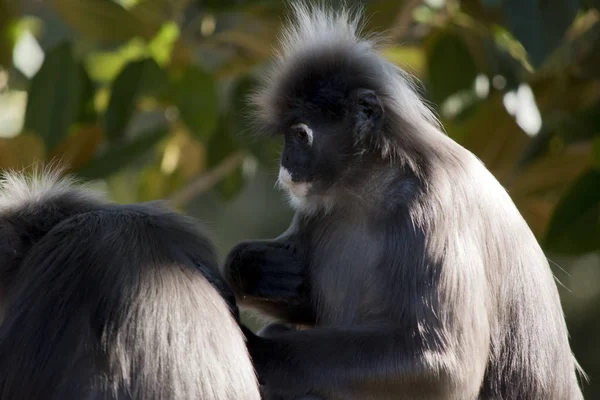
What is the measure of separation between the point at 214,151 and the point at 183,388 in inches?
136

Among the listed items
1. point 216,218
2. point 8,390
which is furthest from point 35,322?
point 216,218

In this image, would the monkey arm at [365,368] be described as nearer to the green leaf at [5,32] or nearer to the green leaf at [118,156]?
the green leaf at [118,156]

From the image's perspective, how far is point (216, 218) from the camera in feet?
35.4

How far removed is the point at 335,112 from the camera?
3.16 metres

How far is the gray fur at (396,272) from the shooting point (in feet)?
8.94

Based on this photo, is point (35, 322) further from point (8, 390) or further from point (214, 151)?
point (214, 151)

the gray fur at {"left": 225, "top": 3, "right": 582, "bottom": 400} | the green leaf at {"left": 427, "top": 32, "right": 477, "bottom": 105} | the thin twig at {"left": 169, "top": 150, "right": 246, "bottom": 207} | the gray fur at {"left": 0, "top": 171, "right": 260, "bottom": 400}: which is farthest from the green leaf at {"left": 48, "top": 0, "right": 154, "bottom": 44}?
the gray fur at {"left": 0, "top": 171, "right": 260, "bottom": 400}

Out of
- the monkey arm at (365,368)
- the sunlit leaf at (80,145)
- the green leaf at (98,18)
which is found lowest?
Result: the monkey arm at (365,368)

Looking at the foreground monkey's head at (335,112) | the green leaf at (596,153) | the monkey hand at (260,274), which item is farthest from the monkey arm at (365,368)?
the green leaf at (596,153)

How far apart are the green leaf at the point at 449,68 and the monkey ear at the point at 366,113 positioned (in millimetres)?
2041

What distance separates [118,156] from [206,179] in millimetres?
862

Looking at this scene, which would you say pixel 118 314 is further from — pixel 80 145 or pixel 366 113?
pixel 80 145

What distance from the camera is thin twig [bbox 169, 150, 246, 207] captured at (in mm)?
5391

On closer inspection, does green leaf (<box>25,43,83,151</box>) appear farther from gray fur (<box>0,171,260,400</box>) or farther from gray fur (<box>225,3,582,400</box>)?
gray fur (<box>0,171,260,400</box>)
